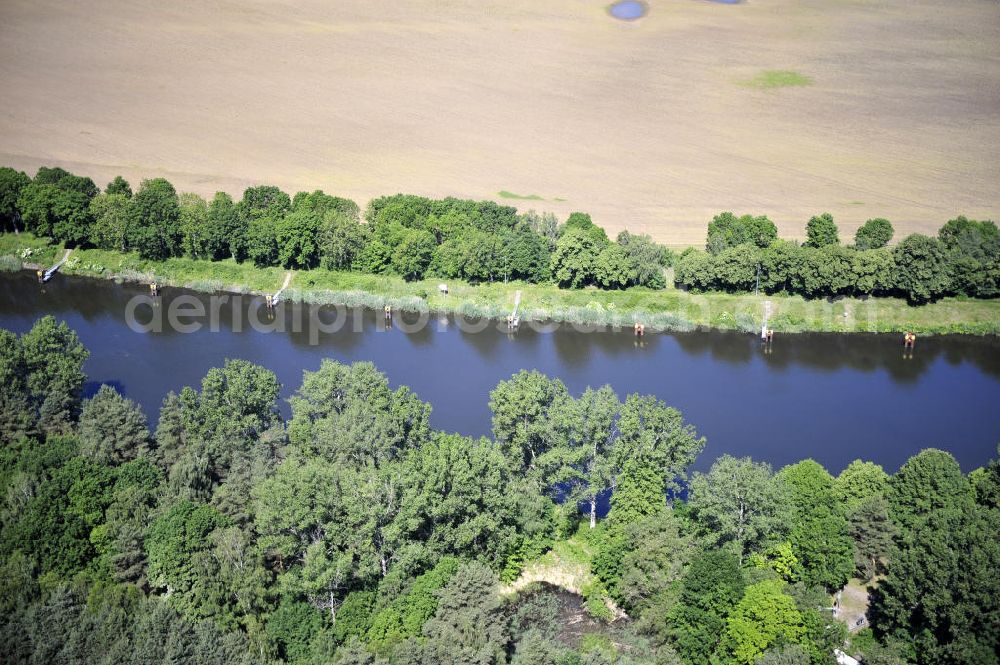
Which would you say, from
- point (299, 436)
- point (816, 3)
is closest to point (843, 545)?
point (299, 436)

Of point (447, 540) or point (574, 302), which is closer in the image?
point (447, 540)

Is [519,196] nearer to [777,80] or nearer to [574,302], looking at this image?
[574,302]

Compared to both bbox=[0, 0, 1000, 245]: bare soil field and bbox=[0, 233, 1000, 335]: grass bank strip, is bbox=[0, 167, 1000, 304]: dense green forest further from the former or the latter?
bbox=[0, 0, 1000, 245]: bare soil field

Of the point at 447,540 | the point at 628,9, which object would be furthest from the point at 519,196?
the point at 447,540

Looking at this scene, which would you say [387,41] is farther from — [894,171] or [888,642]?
[888,642]

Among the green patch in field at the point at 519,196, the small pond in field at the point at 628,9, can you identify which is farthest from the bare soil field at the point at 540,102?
the small pond in field at the point at 628,9

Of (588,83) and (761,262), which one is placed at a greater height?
(588,83)
